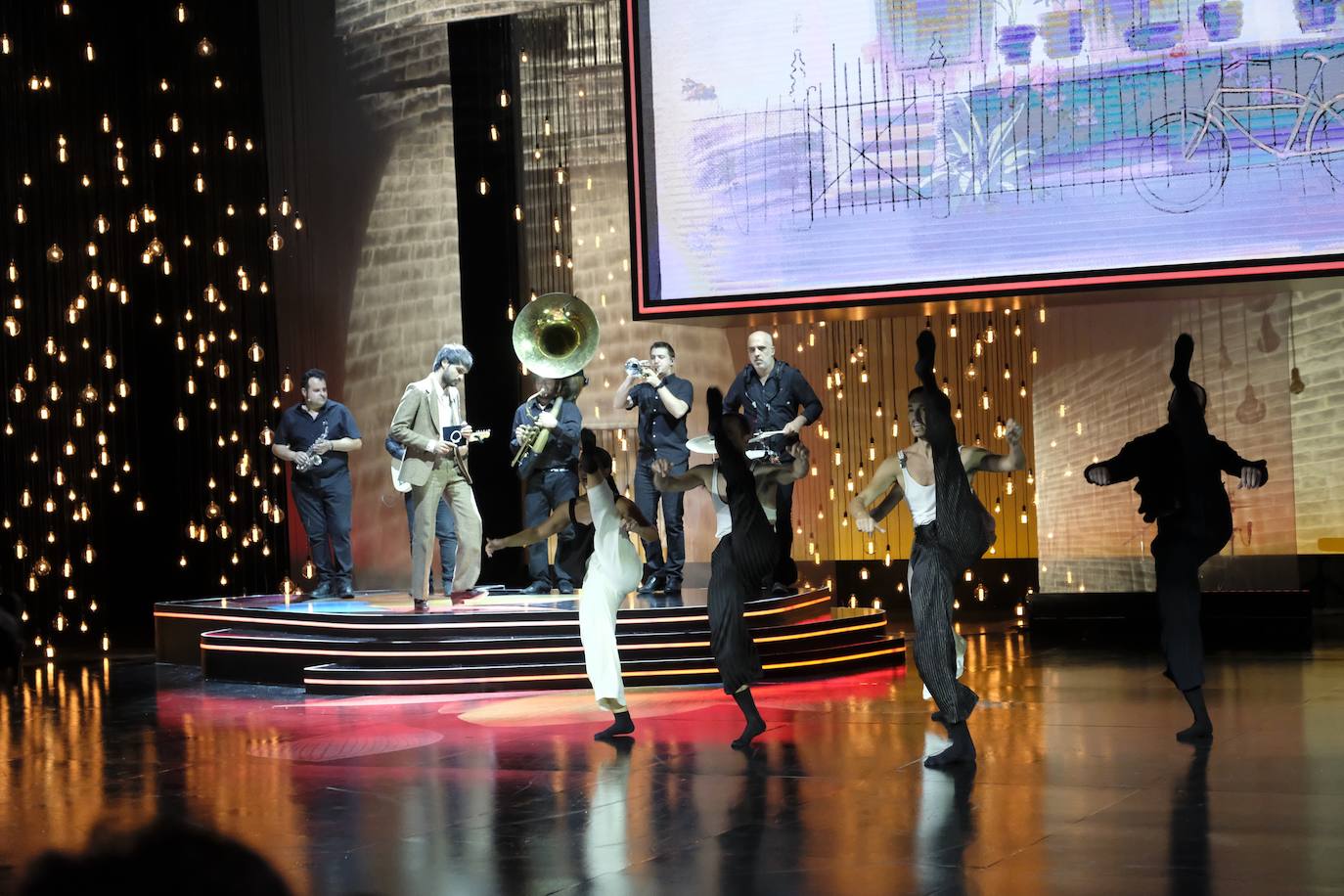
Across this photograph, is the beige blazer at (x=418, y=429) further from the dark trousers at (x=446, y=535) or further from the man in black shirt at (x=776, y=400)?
the man in black shirt at (x=776, y=400)

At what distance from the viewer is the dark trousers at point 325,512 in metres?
10.2

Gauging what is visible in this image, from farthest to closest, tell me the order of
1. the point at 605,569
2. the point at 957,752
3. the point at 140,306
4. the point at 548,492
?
the point at 140,306
the point at 548,492
the point at 605,569
the point at 957,752

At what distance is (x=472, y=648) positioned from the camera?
8.91 m

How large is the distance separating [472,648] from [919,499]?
3.52 m

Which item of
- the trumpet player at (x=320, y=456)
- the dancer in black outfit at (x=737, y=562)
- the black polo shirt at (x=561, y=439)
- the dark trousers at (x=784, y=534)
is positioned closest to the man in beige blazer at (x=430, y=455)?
the black polo shirt at (x=561, y=439)

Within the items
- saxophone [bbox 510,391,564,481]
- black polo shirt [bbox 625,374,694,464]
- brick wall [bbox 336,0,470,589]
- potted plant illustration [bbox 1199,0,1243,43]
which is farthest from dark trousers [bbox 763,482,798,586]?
brick wall [bbox 336,0,470,589]

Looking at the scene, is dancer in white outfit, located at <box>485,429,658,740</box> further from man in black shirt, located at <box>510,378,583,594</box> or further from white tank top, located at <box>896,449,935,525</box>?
man in black shirt, located at <box>510,378,583,594</box>

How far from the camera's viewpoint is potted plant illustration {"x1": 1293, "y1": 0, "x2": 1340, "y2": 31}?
897cm

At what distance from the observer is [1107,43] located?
9320 millimetres

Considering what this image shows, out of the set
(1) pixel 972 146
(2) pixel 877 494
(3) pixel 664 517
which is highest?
(1) pixel 972 146

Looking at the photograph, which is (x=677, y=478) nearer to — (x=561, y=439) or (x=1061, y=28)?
(x=561, y=439)

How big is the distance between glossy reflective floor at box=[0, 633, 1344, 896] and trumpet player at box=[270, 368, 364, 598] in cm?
166

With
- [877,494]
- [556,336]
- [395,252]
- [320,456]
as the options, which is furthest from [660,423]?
[395,252]

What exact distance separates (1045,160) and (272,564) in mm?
6876
